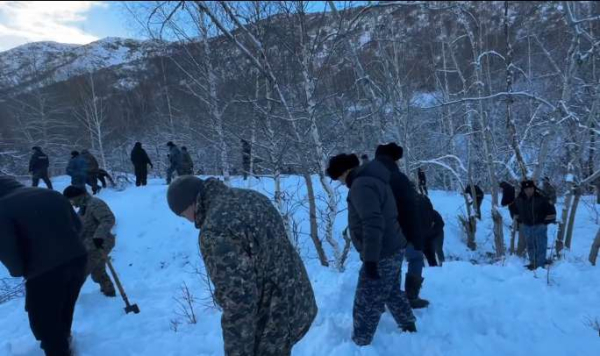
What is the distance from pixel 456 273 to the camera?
461cm

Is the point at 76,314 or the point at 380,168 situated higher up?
the point at 380,168

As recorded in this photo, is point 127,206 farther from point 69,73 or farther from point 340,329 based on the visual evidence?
point 69,73

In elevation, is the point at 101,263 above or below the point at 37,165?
below

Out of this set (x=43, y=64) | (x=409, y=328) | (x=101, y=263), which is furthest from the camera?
(x=43, y=64)

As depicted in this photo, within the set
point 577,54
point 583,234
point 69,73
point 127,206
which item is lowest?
point 583,234

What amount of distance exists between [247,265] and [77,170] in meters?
11.9

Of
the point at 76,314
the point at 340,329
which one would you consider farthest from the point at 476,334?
the point at 76,314

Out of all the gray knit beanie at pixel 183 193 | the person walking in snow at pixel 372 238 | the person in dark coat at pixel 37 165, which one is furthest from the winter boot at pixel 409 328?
the person in dark coat at pixel 37 165

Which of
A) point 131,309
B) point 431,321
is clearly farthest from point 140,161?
point 431,321

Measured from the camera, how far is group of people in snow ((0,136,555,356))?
6.10 feet

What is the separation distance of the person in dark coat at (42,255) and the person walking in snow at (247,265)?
66.4 inches

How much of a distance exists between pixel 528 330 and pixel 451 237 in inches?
353

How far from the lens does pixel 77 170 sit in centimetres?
1183

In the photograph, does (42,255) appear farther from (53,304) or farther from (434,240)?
(434,240)
